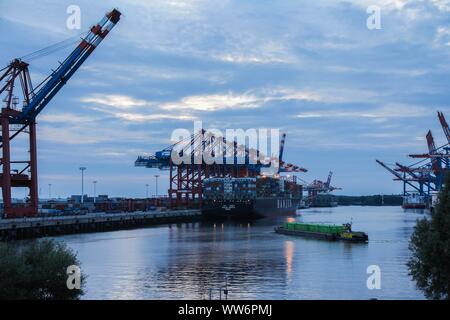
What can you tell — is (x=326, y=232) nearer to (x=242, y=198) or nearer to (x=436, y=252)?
(x=436, y=252)

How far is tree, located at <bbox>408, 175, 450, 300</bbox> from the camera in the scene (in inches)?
1002

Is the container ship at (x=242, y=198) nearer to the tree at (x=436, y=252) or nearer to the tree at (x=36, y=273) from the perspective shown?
the tree at (x=436, y=252)

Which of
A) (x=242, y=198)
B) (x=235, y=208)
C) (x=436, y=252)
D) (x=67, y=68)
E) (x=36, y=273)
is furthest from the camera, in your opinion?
(x=242, y=198)

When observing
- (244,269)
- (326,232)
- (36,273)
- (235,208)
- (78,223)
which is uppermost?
(36,273)

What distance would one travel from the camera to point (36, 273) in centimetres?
2388

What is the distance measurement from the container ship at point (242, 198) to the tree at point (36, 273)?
128 meters

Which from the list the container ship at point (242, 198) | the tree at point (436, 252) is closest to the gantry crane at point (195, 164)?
the container ship at point (242, 198)

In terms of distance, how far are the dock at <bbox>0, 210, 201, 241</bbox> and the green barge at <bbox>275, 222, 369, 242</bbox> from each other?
32.6 m

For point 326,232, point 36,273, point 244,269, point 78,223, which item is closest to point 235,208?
point 78,223

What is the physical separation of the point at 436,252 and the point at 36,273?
1675cm
